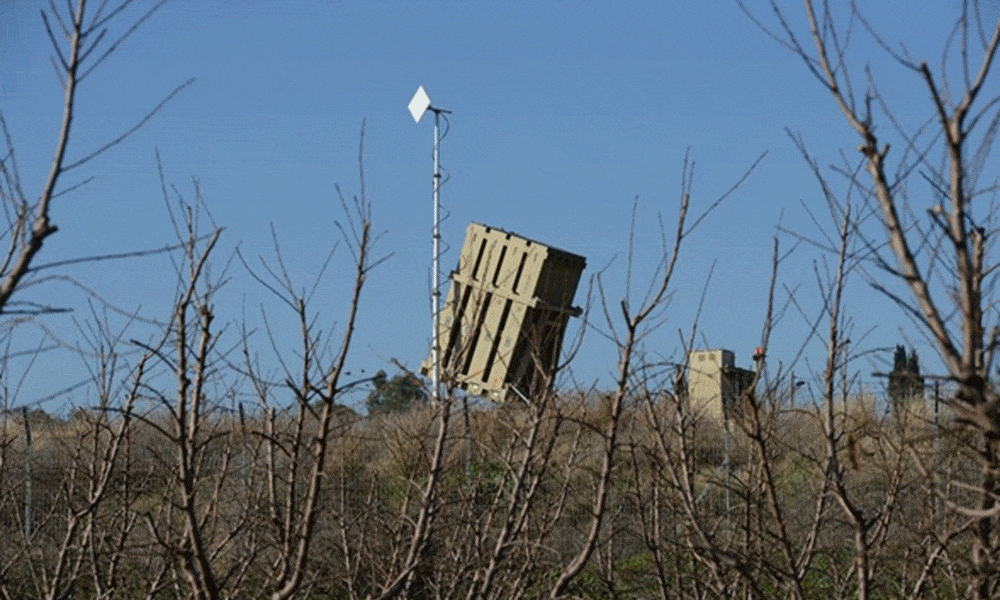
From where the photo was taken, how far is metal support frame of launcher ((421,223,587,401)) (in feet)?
60.7

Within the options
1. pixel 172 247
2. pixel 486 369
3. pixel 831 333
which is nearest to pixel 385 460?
pixel 486 369

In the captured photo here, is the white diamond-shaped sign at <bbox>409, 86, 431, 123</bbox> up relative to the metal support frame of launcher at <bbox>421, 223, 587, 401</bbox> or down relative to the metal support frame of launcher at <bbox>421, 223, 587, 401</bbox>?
up

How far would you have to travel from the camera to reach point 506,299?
18797 mm

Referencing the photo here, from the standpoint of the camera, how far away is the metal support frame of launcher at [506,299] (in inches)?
728

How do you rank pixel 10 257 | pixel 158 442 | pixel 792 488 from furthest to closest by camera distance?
pixel 158 442 → pixel 792 488 → pixel 10 257

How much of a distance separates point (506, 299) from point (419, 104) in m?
3.26

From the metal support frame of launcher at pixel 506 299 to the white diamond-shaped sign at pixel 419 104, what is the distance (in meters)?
1.82

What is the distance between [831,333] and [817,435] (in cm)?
1582

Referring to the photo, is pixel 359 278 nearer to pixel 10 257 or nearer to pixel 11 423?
pixel 10 257

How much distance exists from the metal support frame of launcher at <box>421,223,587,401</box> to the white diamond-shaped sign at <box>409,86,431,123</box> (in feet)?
5.98

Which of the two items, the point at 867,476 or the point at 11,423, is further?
the point at 11,423

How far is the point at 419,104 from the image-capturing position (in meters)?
20.0

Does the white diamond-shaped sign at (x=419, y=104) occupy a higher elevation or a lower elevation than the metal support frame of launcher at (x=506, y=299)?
higher

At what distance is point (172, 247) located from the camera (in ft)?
9.88
